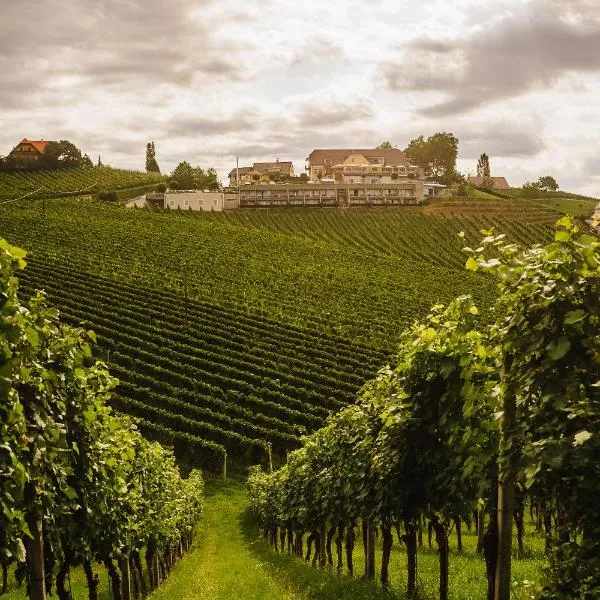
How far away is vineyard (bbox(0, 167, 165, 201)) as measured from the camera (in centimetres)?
11531

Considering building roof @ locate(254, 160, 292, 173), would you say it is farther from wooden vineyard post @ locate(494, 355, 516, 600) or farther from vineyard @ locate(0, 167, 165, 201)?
wooden vineyard post @ locate(494, 355, 516, 600)

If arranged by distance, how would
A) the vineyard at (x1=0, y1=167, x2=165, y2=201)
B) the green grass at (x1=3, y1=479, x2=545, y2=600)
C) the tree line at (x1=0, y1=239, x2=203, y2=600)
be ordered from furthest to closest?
the vineyard at (x1=0, y1=167, x2=165, y2=201) → the green grass at (x1=3, y1=479, x2=545, y2=600) → the tree line at (x1=0, y1=239, x2=203, y2=600)

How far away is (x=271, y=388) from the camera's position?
38812mm

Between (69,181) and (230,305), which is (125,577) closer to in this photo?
(230,305)

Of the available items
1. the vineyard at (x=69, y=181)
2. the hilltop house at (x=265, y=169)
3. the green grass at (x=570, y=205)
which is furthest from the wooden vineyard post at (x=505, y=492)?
the hilltop house at (x=265, y=169)

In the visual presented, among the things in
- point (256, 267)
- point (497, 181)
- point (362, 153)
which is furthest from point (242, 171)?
point (256, 267)

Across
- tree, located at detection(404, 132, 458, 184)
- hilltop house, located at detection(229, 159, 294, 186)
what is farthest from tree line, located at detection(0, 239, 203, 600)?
tree, located at detection(404, 132, 458, 184)

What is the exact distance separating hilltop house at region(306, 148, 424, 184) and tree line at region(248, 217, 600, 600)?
13772 cm

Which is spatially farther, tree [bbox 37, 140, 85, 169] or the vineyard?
tree [bbox 37, 140, 85, 169]

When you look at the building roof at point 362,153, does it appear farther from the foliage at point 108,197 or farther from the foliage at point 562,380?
the foliage at point 562,380

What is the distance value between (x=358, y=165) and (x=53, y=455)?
6055 inches

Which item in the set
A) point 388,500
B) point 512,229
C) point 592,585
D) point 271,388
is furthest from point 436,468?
point 512,229

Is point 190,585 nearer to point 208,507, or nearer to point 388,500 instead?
point 388,500

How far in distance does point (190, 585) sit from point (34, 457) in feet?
32.1
